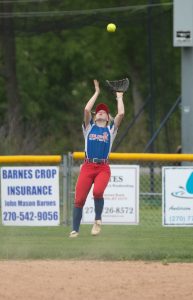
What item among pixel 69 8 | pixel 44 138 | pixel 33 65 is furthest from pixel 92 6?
pixel 33 65

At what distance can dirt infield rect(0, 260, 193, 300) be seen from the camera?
30.9ft

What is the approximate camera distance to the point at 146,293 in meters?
9.52

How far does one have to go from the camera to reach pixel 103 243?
1306cm

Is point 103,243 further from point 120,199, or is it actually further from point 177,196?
point 177,196

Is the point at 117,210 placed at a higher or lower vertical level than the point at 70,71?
lower

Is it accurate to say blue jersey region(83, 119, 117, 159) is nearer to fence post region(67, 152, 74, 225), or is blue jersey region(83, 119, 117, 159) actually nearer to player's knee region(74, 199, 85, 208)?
player's knee region(74, 199, 85, 208)

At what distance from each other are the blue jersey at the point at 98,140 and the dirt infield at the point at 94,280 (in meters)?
1.88

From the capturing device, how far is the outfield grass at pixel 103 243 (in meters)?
12.1

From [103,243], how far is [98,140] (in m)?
1.43

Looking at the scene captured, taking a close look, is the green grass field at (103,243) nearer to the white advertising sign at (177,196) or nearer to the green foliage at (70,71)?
the white advertising sign at (177,196)

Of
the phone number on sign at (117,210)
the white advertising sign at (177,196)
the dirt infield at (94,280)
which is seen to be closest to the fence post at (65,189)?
the phone number on sign at (117,210)

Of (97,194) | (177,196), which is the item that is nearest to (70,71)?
(177,196)

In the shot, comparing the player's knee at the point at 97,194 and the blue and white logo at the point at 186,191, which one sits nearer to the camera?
the player's knee at the point at 97,194

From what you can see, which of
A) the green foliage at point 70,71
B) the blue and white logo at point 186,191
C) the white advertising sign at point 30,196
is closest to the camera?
the blue and white logo at point 186,191
